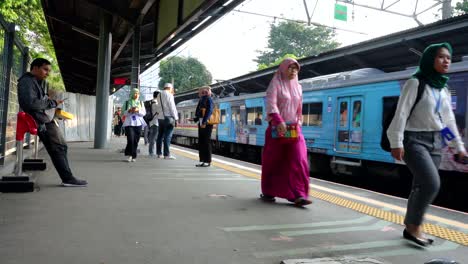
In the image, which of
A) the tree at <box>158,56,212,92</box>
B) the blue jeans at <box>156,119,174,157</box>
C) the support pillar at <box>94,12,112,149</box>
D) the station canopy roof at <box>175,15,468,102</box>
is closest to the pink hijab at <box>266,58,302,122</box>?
the blue jeans at <box>156,119,174,157</box>

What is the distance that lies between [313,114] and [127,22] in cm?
631

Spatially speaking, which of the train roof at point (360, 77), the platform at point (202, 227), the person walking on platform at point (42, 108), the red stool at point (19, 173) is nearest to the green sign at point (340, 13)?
the train roof at point (360, 77)

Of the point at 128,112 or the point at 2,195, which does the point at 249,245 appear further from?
the point at 128,112

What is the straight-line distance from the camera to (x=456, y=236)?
383cm

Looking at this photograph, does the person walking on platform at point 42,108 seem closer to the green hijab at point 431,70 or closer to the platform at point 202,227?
the platform at point 202,227

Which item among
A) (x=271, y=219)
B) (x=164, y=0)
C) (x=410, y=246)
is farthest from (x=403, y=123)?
(x=164, y=0)

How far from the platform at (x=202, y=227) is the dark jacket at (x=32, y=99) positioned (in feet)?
3.01

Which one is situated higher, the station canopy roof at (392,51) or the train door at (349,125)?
the station canopy roof at (392,51)

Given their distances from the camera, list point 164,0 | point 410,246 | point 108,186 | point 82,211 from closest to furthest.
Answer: point 410,246, point 82,211, point 108,186, point 164,0

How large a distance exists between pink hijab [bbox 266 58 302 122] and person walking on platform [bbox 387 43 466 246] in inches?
60.4

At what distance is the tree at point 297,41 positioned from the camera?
5815cm

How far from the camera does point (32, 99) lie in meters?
4.96

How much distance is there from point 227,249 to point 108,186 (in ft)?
9.84

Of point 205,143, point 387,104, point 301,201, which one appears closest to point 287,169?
point 301,201
